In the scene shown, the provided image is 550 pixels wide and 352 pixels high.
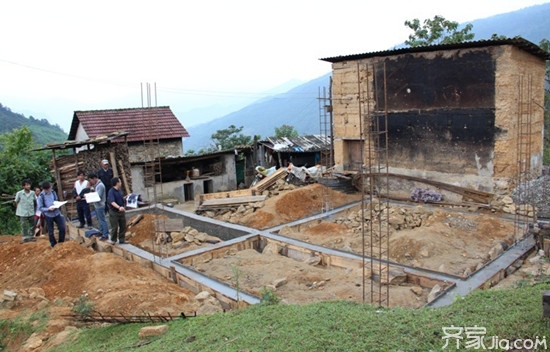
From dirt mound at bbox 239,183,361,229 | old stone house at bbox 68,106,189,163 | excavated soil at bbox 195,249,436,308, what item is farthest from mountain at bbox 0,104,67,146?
excavated soil at bbox 195,249,436,308

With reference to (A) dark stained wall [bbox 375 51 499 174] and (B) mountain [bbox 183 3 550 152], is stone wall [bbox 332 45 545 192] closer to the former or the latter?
(A) dark stained wall [bbox 375 51 499 174]

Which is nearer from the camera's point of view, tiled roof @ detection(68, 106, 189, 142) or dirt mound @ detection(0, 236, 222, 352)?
dirt mound @ detection(0, 236, 222, 352)

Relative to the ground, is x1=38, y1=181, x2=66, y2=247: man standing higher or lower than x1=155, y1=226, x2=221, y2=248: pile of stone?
higher

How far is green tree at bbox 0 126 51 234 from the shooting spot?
15.9 meters

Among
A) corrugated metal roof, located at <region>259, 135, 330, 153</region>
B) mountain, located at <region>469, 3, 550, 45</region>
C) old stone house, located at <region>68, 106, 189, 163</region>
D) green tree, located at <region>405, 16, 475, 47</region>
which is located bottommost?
corrugated metal roof, located at <region>259, 135, 330, 153</region>

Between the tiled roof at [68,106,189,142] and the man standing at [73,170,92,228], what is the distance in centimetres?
778

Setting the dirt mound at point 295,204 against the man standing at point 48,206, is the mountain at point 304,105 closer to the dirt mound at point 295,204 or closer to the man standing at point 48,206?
the dirt mound at point 295,204

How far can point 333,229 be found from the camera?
12266mm

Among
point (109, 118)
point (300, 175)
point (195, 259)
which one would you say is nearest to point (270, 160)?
point (300, 175)

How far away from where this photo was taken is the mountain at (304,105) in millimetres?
103625

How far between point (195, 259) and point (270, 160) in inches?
502

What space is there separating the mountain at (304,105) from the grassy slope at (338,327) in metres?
85.4

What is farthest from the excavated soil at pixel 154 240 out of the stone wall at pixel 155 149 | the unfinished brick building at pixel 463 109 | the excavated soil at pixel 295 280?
the stone wall at pixel 155 149

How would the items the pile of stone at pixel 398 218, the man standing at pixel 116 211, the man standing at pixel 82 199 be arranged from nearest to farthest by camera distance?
the man standing at pixel 116 211 → the man standing at pixel 82 199 → the pile of stone at pixel 398 218
